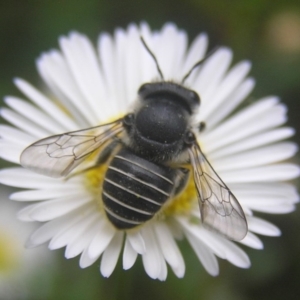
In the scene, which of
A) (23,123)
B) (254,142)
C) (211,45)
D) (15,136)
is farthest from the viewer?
(211,45)

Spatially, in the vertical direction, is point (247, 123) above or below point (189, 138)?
above

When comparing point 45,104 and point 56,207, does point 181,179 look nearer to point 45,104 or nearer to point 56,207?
point 56,207

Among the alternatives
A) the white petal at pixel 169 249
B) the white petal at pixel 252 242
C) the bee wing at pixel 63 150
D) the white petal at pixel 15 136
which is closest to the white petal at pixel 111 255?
the white petal at pixel 169 249

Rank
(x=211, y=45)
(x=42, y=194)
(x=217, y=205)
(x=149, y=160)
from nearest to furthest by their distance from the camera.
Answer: (x=217, y=205) < (x=149, y=160) < (x=42, y=194) < (x=211, y=45)

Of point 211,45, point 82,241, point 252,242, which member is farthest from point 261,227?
point 211,45

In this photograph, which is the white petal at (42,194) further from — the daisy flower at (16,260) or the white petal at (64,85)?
the daisy flower at (16,260)

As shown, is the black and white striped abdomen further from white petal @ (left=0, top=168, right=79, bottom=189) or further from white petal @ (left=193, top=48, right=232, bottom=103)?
white petal @ (left=193, top=48, right=232, bottom=103)

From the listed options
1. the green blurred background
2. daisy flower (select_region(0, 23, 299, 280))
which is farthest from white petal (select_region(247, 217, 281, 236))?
the green blurred background
